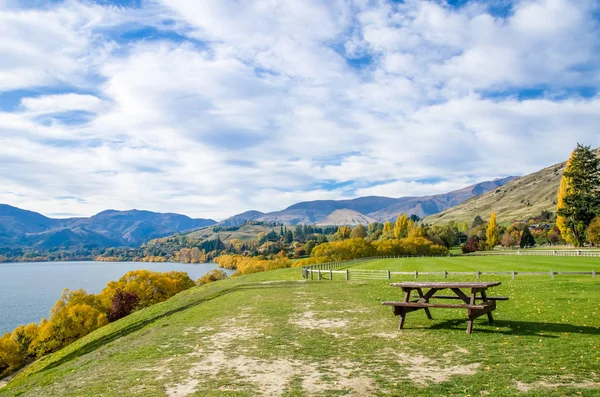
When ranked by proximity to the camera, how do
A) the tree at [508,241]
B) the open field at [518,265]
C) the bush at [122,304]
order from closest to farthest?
the open field at [518,265] → the bush at [122,304] → the tree at [508,241]

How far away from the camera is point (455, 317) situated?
1717 centimetres

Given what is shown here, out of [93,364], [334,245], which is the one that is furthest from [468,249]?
[93,364]

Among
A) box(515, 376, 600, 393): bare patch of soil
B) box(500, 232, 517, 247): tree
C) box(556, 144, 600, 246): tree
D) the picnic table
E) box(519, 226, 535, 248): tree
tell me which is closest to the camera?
box(515, 376, 600, 393): bare patch of soil

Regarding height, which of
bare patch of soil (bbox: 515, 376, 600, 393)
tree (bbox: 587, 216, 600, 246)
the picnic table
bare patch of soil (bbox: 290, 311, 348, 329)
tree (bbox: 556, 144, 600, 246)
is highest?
tree (bbox: 556, 144, 600, 246)

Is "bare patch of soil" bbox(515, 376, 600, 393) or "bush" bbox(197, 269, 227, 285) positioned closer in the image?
"bare patch of soil" bbox(515, 376, 600, 393)

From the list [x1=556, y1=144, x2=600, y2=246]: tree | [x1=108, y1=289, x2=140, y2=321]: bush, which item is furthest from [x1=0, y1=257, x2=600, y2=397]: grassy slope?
[x1=556, y1=144, x2=600, y2=246]: tree

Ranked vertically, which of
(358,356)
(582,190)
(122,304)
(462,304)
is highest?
(582,190)

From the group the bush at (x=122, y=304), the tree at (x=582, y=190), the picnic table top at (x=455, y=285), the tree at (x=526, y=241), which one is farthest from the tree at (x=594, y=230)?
the bush at (x=122, y=304)

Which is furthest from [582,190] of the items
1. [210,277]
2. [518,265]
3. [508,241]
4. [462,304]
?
[508,241]

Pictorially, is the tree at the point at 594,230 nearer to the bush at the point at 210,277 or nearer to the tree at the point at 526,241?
the tree at the point at 526,241

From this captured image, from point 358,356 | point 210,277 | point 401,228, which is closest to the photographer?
point 358,356

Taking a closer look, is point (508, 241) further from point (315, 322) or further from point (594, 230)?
point (315, 322)

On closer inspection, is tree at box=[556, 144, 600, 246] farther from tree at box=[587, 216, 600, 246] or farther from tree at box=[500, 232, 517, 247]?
tree at box=[500, 232, 517, 247]

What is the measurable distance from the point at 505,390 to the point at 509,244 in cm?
15140
